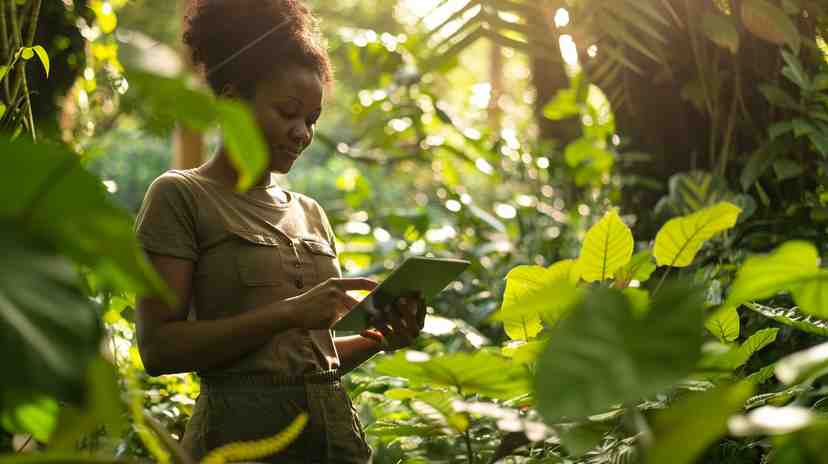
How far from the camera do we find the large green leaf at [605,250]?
3.14 feet

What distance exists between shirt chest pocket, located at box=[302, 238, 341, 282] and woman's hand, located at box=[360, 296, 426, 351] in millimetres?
122

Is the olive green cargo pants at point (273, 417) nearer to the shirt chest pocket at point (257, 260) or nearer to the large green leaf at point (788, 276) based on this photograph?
the shirt chest pocket at point (257, 260)

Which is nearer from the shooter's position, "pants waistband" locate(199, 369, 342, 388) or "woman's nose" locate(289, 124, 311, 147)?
"pants waistband" locate(199, 369, 342, 388)

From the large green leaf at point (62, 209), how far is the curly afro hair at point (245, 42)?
1.12m

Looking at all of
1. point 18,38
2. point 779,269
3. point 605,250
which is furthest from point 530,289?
point 18,38

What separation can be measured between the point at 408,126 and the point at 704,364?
3189 millimetres

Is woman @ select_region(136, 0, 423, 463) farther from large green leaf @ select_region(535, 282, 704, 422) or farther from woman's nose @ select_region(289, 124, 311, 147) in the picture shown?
large green leaf @ select_region(535, 282, 704, 422)

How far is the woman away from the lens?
4.41 feet

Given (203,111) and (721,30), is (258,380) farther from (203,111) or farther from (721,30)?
(721,30)

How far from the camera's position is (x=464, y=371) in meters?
0.73

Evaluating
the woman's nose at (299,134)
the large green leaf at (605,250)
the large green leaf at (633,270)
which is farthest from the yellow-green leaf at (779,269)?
the woman's nose at (299,134)

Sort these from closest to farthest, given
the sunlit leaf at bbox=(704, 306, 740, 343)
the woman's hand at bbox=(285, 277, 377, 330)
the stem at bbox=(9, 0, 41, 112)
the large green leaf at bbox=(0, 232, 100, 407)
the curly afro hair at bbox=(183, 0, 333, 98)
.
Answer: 1. the large green leaf at bbox=(0, 232, 100, 407)
2. the sunlit leaf at bbox=(704, 306, 740, 343)
3. the stem at bbox=(9, 0, 41, 112)
4. the woman's hand at bbox=(285, 277, 377, 330)
5. the curly afro hair at bbox=(183, 0, 333, 98)

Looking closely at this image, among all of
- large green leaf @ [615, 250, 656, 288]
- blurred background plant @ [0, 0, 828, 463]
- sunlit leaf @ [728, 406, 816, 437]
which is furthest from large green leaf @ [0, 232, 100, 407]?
large green leaf @ [615, 250, 656, 288]

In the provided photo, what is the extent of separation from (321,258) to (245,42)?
0.41 meters
